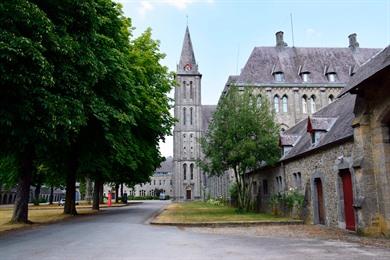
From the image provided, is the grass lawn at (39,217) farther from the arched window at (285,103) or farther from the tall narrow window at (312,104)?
the tall narrow window at (312,104)

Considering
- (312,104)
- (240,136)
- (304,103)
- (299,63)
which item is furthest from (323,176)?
(299,63)

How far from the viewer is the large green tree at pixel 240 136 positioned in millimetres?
25344

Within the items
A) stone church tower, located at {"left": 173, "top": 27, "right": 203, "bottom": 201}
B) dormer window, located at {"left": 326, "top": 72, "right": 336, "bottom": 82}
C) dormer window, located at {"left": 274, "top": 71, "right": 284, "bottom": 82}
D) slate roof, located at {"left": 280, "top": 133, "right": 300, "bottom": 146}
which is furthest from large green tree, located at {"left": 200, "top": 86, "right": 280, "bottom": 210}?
stone church tower, located at {"left": 173, "top": 27, "right": 203, "bottom": 201}

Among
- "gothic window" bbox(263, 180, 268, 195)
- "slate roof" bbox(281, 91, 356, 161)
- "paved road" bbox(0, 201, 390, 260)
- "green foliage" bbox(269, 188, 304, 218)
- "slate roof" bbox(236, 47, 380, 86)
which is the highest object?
"slate roof" bbox(236, 47, 380, 86)

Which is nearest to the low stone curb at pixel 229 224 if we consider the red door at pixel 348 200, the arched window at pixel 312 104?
the red door at pixel 348 200

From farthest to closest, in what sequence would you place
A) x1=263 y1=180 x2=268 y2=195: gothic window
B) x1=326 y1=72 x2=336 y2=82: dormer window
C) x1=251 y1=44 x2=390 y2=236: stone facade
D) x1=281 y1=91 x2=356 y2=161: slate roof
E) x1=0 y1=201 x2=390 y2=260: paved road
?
x1=326 y1=72 x2=336 y2=82: dormer window → x1=263 y1=180 x2=268 y2=195: gothic window → x1=281 y1=91 x2=356 y2=161: slate roof → x1=251 y1=44 x2=390 y2=236: stone facade → x1=0 y1=201 x2=390 y2=260: paved road

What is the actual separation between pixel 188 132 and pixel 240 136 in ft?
183

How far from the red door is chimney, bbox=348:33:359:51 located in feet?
134

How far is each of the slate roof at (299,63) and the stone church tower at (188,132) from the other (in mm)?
33031

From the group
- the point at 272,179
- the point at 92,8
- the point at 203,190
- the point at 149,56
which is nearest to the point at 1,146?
the point at 92,8

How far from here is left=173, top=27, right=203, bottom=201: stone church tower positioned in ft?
267

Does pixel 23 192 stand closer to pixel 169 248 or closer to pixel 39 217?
pixel 39 217

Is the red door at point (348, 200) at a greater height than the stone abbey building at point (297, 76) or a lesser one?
lesser

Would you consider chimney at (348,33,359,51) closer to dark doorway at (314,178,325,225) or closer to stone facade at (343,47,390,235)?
dark doorway at (314,178,325,225)
